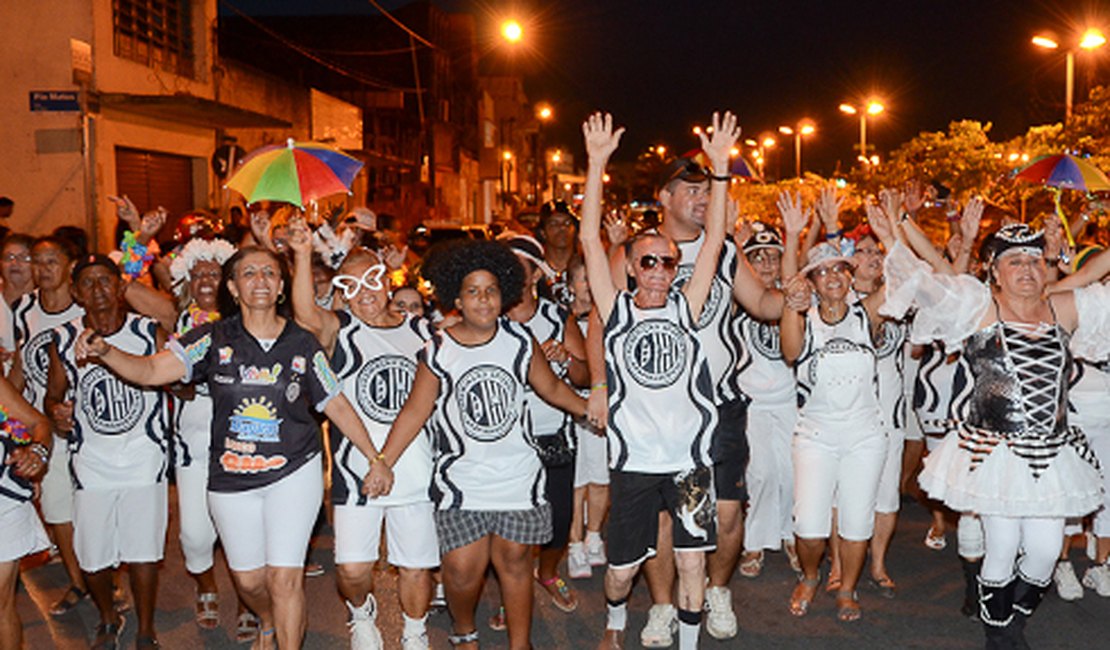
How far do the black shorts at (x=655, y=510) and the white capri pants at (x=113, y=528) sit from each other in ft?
8.48

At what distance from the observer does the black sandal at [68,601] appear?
6937 mm

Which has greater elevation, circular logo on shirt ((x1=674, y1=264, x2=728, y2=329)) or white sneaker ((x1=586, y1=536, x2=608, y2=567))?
circular logo on shirt ((x1=674, y1=264, x2=728, y2=329))

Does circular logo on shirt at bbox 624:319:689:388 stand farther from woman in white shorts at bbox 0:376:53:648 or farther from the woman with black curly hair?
woman in white shorts at bbox 0:376:53:648

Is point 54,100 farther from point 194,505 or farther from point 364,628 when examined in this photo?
point 364,628

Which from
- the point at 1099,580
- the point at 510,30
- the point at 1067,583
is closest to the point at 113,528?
the point at 1067,583

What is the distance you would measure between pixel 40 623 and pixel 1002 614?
5494mm

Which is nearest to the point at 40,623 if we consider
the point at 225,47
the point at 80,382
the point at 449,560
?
the point at 80,382

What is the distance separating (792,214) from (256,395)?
315 cm

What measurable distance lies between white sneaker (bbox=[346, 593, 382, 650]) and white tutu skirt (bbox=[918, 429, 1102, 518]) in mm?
3037

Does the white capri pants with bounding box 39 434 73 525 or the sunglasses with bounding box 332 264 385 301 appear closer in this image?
the sunglasses with bounding box 332 264 385 301

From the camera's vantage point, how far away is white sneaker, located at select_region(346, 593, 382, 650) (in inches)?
227

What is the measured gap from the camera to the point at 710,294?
621 centimetres

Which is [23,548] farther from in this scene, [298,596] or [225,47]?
[225,47]

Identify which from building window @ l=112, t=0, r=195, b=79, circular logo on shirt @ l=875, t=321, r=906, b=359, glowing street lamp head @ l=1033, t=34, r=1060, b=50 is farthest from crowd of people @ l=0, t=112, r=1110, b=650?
glowing street lamp head @ l=1033, t=34, r=1060, b=50
